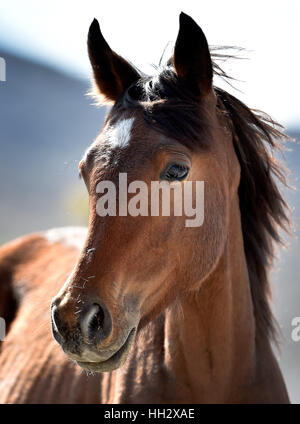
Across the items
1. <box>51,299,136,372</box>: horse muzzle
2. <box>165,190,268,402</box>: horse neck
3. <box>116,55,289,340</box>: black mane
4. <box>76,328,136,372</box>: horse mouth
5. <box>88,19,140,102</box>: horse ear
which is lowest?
<box>165,190,268,402</box>: horse neck

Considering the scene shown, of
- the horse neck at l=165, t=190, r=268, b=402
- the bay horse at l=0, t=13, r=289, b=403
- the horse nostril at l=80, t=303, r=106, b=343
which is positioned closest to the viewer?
the horse nostril at l=80, t=303, r=106, b=343

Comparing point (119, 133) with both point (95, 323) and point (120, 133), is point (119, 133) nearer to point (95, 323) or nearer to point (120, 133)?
point (120, 133)

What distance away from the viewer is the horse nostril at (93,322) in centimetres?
158

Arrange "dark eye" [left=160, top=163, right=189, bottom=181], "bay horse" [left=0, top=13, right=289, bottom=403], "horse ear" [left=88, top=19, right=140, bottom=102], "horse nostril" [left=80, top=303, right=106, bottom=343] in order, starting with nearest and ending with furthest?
"horse nostril" [left=80, top=303, right=106, bottom=343] < "bay horse" [left=0, top=13, right=289, bottom=403] < "dark eye" [left=160, top=163, right=189, bottom=181] < "horse ear" [left=88, top=19, right=140, bottom=102]

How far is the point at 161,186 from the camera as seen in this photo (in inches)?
72.8

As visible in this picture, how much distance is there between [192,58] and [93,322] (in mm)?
1256

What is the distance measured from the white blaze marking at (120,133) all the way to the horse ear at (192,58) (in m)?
0.41

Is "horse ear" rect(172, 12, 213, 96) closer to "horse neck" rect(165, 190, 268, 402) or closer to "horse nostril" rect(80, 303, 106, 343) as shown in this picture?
"horse neck" rect(165, 190, 268, 402)

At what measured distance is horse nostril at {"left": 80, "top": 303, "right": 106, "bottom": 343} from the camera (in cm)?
158

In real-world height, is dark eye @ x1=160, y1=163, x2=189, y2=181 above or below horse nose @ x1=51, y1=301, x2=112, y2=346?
above

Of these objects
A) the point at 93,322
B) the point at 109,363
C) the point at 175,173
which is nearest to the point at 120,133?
the point at 175,173

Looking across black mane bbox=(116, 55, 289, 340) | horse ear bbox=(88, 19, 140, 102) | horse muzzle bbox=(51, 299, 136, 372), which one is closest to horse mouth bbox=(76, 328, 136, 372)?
horse muzzle bbox=(51, 299, 136, 372)

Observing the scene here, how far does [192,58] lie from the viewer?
214 cm
